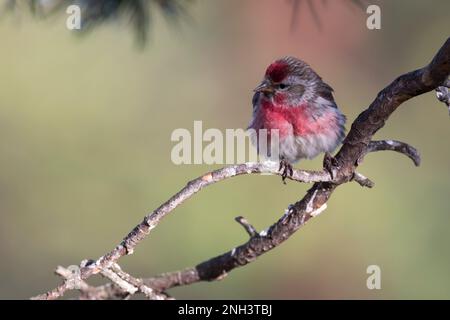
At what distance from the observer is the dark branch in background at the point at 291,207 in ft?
7.36

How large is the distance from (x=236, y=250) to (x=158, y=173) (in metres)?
3.11

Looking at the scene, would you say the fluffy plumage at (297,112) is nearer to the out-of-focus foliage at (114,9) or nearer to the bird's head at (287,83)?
the bird's head at (287,83)

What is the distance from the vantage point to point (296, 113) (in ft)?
12.5

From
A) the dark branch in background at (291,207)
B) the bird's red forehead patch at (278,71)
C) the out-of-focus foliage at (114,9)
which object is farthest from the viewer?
the bird's red forehead patch at (278,71)

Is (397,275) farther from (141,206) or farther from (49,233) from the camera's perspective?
(49,233)

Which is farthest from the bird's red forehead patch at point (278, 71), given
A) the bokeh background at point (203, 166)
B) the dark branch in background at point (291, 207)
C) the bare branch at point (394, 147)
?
the bokeh background at point (203, 166)

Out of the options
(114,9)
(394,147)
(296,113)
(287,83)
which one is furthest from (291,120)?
(114,9)

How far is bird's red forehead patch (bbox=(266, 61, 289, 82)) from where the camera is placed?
382 cm

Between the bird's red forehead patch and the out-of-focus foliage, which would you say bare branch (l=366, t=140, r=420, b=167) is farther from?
the bird's red forehead patch

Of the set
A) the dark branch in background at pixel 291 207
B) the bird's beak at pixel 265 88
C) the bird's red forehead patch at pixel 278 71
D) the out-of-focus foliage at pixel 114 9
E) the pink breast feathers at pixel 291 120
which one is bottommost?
the dark branch in background at pixel 291 207

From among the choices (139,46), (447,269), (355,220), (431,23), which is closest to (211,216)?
(355,220)

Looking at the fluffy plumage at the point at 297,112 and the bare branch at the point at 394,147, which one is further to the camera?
the fluffy plumage at the point at 297,112

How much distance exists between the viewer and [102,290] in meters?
3.34

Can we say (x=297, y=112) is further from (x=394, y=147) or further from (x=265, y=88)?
(x=394, y=147)
